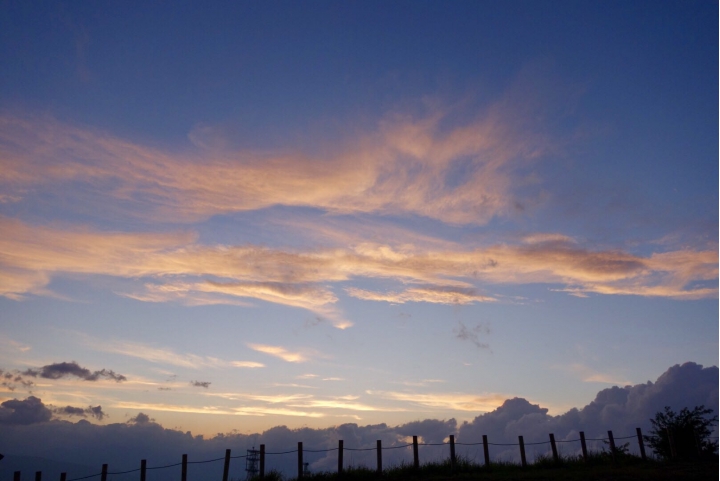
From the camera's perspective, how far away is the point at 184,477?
27.7 m

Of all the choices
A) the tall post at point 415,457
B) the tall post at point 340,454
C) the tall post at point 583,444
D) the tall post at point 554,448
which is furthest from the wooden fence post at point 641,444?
the tall post at point 340,454

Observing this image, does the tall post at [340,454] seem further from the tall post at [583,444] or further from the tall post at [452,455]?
the tall post at [583,444]

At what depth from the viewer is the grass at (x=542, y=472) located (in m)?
24.6

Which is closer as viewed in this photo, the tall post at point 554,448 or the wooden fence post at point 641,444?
the tall post at point 554,448

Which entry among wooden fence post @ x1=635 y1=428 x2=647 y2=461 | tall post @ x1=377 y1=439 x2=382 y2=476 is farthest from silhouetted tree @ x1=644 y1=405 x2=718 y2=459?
tall post @ x1=377 y1=439 x2=382 y2=476

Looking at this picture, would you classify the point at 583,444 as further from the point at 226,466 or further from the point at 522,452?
the point at 226,466

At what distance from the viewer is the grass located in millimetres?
24641

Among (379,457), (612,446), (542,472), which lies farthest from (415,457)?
→ (612,446)

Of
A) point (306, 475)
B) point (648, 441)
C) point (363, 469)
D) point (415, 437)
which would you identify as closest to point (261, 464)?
point (306, 475)

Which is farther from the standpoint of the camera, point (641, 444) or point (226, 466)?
point (641, 444)

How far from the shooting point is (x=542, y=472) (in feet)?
92.6

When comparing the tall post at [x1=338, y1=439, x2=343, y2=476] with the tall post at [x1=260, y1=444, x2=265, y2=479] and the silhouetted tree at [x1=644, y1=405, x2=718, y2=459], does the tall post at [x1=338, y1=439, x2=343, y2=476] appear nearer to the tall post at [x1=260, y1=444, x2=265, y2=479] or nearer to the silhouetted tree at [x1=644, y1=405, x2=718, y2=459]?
the tall post at [x1=260, y1=444, x2=265, y2=479]

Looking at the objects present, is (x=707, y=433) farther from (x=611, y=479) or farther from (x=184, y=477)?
(x=184, y=477)

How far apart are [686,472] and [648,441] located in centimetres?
2488
